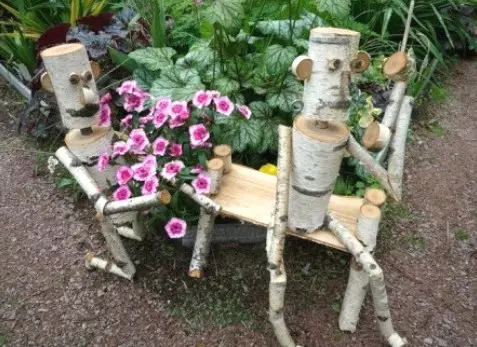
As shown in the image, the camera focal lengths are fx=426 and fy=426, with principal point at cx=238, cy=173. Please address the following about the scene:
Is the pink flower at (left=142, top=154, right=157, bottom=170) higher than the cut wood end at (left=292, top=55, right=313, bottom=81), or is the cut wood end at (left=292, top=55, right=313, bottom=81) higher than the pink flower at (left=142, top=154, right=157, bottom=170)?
the cut wood end at (left=292, top=55, right=313, bottom=81)

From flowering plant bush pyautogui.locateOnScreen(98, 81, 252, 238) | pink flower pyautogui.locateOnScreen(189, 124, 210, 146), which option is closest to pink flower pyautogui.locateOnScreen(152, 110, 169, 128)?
flowering plant bush pyautogui.locateOnScreen(98, 81, 252, 238)

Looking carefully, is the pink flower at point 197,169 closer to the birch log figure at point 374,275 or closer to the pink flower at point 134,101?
the pink flower at point 134,101

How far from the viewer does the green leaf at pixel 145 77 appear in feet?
6.54

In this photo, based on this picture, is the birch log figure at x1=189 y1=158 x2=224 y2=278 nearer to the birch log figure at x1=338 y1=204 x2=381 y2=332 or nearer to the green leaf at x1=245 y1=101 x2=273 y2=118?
the green leaf at x1=245 y1=101 x2=273 y2=118

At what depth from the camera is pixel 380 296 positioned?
129cm

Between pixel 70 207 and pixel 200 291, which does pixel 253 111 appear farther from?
pixel 70 207

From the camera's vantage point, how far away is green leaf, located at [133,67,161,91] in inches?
78.5

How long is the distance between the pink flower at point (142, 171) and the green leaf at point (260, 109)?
0.57 m

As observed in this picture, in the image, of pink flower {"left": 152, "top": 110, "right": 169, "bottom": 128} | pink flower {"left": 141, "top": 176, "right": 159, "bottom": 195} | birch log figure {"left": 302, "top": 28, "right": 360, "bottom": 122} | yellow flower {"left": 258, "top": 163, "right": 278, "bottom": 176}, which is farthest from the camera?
yellow flower {"left": 258, "top": 163, "right": 278, "bottom": 176}

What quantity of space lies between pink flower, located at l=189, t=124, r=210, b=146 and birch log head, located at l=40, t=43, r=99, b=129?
338 millimetres

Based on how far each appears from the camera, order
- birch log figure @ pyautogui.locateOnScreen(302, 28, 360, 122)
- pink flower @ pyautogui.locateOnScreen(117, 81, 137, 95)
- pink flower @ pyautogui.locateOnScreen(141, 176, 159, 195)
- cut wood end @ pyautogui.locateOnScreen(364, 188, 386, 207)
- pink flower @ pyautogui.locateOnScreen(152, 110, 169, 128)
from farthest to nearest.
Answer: pink flower @ pyautogui.locateOnScreen(117, 81, 137, 95) → pink flower @ pyautogui.locateOnScreen(152, 110, 169, 128) → pink flower @ pyautogui.locateOnScreen(141, 176, 159, 195) → cut wood end @ pyautogui.locateOnScreen(364, 188, 386, 207) → birch log figure @ pyautogui.locateOnScreen(302, 28, 360, 122)

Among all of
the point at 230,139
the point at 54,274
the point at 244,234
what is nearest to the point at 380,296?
the point at 244,234

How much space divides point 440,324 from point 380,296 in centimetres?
42

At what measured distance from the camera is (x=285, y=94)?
70.4 inches
